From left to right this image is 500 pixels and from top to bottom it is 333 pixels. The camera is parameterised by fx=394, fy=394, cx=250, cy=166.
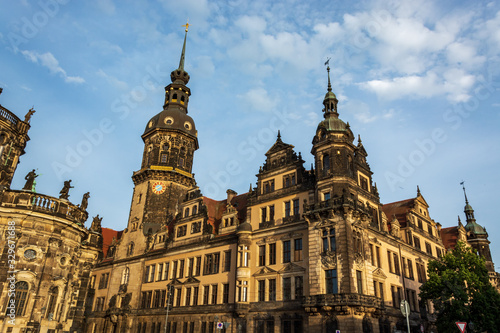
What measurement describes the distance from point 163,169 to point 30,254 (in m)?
26.7

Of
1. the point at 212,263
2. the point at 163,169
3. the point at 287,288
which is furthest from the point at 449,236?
the point at 163,169

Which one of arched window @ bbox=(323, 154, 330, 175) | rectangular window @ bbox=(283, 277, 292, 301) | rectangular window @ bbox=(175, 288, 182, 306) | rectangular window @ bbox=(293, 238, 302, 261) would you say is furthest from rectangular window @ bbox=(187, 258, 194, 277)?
arched window @ bbox=(323, 154, 330, 175)

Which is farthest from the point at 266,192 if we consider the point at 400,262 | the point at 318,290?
the point at 400,262

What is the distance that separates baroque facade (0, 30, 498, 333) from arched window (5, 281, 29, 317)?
0.08 metres

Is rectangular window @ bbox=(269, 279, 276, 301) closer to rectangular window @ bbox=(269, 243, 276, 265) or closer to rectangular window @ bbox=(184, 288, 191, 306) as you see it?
rectangular window @ bbox=(269, 243, 276, 265)

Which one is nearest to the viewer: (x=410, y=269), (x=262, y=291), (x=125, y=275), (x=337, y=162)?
(x=337, y=162)

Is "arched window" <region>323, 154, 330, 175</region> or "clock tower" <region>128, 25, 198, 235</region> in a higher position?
"clock tower" <region>128, 25, 198, 235</region>

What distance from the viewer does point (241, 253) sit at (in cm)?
4138

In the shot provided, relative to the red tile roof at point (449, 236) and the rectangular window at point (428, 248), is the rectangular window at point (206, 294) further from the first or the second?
the red tile roof at point (449, 236)

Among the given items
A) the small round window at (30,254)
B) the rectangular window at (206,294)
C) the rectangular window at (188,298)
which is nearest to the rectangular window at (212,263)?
the rectangular window at (206,294)

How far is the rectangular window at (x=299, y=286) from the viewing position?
3631 centimetres

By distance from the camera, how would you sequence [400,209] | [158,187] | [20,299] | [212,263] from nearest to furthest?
[20,299] → [212,263] → [400,209] → [158,187]

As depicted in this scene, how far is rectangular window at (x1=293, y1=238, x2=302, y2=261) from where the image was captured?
3788 centimetres

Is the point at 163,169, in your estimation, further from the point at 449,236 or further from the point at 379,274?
the point at 449,236
